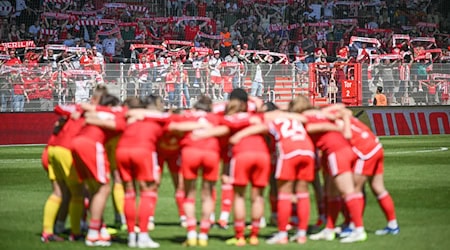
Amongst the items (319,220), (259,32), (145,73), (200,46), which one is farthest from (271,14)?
(319,220)

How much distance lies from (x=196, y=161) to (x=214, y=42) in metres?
30.8

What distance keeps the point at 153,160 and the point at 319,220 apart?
334 cm

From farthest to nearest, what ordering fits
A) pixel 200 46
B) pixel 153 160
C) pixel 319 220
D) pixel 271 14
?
pixel 271 14 < pixel 200 46 < pixel 319 220 < pixel 153 160

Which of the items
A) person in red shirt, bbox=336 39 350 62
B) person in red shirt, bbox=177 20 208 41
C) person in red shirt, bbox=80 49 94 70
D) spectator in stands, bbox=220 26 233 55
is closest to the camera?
person in red shirt, bbox=80 49 94 70

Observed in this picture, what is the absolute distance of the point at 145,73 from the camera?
34500 mm

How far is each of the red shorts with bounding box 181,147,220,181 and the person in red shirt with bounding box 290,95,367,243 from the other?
1446mm

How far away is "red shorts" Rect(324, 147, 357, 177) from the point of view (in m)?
13.8

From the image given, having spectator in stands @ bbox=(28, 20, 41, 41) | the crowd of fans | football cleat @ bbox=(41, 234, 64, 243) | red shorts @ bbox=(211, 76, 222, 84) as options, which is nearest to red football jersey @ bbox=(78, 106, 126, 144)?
football cleat @ bbox=(41, 234, 64, 243)

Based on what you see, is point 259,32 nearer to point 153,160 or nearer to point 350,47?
point 350,47

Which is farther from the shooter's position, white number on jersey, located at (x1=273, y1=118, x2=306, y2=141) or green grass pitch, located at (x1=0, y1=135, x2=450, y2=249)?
green grass pitch, located at (x1=0, y1=135, x2=450, y2=249)

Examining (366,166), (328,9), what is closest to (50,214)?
(366,166)

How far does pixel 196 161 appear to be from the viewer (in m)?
13.3

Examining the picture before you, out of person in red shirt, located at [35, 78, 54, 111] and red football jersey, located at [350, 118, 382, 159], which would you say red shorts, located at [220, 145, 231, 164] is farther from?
person in red shirt, located at [35, 78, 54, 111]

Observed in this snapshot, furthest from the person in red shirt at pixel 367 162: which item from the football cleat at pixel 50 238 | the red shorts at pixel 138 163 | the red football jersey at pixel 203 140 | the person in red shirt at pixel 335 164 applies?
the football cleat at pixel 50 238
